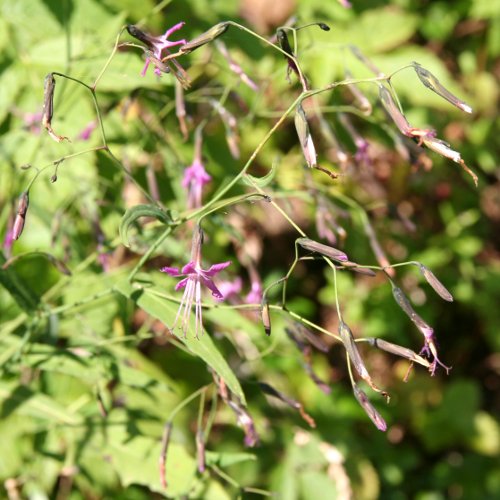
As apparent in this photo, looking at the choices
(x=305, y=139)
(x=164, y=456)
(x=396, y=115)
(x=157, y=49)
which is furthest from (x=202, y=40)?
(x=164, y=456)

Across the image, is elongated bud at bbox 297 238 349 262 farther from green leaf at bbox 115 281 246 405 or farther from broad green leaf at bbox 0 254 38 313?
broad green leaf at bbox 0 254 38 313

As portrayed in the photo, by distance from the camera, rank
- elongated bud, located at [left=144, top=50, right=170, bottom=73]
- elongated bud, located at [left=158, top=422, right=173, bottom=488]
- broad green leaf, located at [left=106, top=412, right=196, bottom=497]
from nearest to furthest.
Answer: elongated bud, located at [left=144, top=50, right=170, bottom=73] → elongated bud, located at [left=158, top=422, right=173, bottom=488] → broad green leaf, located at [left=106, top=412, right=196, bottom=497]

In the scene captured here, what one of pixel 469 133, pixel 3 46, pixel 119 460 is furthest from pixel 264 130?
pixel 119 460

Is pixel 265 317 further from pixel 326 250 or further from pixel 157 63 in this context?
pixel 157 63

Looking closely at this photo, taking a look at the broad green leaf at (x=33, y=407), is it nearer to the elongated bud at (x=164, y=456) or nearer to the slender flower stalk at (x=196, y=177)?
the elongated bud at (x=164, y=456)

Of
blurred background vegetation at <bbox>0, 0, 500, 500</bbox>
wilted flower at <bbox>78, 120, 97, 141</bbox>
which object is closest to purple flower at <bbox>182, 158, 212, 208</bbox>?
blurred background vegetation at <bbox>0, 0, 500, 500</bbox>

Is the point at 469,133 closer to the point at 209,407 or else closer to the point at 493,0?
the point at 493,0
